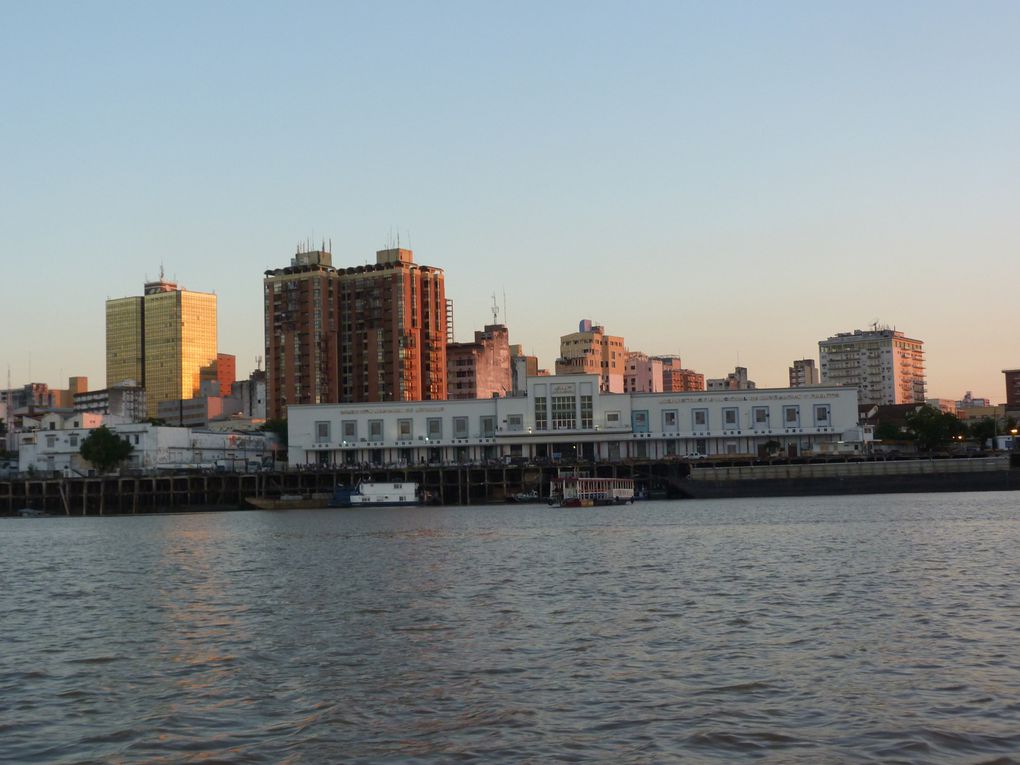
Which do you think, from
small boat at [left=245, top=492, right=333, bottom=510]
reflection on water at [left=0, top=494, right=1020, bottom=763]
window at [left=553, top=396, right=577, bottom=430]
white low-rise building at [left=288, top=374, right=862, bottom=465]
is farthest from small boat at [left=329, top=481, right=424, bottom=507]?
reflection on water at [left=0, top=494, right=1020, bottom=763]

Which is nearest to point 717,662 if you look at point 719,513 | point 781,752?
point 781,752

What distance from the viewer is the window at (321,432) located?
162125 mm

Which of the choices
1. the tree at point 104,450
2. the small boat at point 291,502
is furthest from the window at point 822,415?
the tree at point 104,450

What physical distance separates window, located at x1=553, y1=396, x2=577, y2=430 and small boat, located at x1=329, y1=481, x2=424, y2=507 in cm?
2278

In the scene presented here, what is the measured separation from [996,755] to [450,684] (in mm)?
11214

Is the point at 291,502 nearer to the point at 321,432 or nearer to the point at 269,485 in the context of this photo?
the point at 269,485

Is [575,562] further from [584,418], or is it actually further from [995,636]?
[584,418]

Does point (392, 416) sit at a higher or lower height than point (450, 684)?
higher

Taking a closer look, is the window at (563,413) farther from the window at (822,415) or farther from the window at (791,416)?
the window at (822,415)

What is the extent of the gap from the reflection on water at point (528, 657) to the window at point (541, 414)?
9549cm

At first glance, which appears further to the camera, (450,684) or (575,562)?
(575,562)

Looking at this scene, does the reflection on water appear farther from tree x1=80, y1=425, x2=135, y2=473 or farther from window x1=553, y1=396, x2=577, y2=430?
tree x1=80, y1=425, x2=135, y2=473

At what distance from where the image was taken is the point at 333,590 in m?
45.3

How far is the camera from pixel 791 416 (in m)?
152
